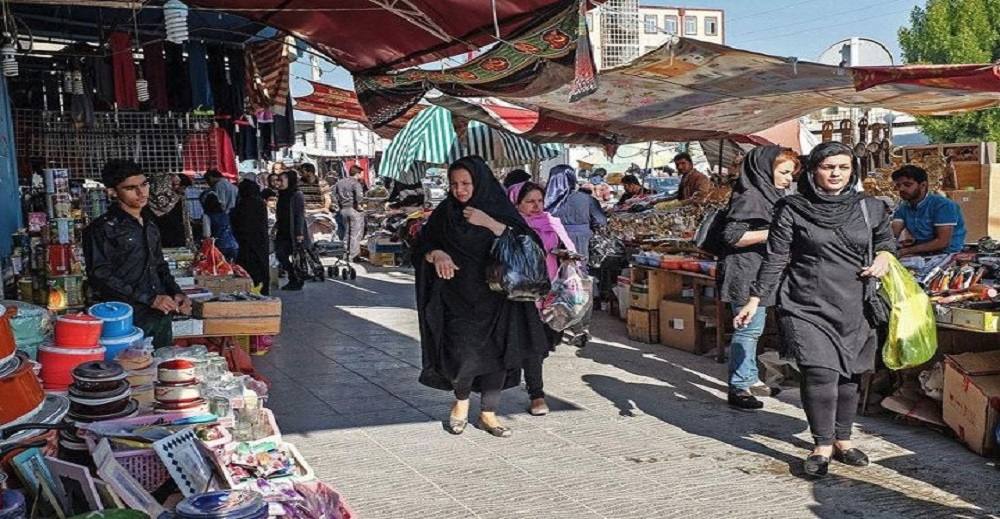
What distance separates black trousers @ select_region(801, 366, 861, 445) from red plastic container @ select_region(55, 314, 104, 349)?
3.33 metres

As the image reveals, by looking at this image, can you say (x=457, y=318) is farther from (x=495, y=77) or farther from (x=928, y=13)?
(x=928, y=13)

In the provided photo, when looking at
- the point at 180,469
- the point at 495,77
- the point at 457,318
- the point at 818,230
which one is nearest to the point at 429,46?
the point at 495,77

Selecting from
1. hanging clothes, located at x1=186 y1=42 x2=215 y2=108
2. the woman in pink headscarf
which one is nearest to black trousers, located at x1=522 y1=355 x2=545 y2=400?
the woman in pink headscarf

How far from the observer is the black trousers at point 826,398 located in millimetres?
4578

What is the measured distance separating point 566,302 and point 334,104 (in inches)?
328

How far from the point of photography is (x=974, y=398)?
5.00 metres

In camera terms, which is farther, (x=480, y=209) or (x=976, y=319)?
(x=480, y=209)

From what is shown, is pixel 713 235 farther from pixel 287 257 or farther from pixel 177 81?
pixel 287 257

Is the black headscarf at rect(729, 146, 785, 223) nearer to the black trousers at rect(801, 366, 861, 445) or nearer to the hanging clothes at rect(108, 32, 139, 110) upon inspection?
the black trousers at rect(801, 366, 861, 445)

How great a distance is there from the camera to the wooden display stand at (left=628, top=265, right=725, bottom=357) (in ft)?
26.2

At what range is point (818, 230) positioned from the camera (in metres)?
4.55

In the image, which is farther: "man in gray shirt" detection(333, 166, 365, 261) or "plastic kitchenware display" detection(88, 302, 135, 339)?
"man in gray shirt" detection(333, 166, 365, 261)

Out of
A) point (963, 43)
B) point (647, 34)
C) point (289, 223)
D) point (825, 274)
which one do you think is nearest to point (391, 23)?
point (825, 274)

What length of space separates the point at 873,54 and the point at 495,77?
3.54 m
